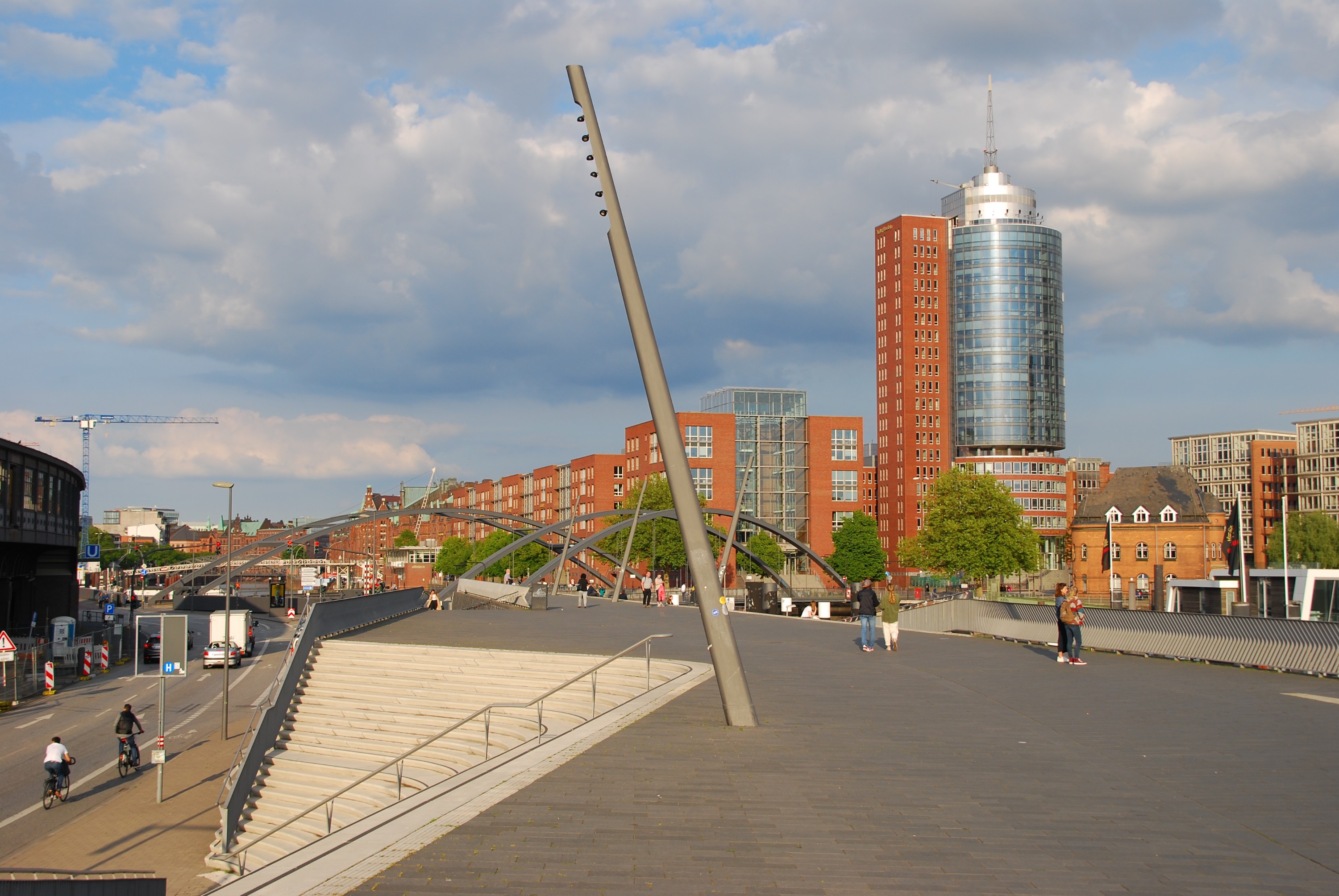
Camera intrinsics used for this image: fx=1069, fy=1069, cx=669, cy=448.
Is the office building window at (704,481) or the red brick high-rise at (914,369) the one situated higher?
the red brick high-rise at (914,369)

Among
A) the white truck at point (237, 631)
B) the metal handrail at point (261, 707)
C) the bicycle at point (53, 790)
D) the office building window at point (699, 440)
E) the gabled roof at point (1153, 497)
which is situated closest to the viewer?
the metal handrail at point (261, 707)

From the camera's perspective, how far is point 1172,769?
10250mm

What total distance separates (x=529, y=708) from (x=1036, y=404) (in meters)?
134

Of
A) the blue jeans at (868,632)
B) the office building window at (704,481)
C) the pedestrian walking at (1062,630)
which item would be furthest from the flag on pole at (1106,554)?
the pedestrian walking at (1062,630)

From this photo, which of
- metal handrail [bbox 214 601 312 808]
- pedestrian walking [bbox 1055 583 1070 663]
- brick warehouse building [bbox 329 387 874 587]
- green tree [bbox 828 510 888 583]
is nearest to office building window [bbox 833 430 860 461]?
brick warehouse building [bbox 329 387 874 587]

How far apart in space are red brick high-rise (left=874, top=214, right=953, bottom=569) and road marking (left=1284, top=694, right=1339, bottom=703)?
12396 centimetres

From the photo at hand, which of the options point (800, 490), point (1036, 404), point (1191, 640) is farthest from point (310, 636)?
point (1036, 404)

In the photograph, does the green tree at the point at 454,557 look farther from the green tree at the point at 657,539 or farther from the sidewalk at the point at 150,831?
the sidewalk at the point at 150,831

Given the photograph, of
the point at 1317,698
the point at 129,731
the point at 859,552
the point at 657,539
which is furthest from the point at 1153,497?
the point at 129,731

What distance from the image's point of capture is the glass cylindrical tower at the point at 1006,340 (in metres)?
140

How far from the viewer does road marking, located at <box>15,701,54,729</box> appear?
3030 cm

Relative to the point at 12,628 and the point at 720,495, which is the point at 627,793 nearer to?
the point at 12,628

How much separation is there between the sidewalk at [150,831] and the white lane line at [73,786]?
506 millimetres

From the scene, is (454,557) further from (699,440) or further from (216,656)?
(216,656)
